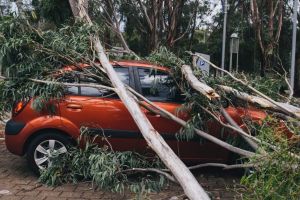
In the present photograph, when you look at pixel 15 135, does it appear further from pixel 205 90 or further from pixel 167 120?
pixel 205 90

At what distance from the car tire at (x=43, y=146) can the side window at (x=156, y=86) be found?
4.23ft

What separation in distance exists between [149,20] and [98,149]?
14.4m

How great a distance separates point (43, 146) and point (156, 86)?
1.78m

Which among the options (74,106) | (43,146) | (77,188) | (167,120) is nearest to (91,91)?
(74,106)

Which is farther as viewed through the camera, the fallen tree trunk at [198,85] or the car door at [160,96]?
the car door at [160,96]

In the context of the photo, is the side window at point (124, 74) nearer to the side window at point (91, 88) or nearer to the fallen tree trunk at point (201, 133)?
the side window at point (91, 88)

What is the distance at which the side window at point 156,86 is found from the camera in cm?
717

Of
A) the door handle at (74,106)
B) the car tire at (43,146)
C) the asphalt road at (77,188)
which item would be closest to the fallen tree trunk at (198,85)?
the asphalt road at (77,188)

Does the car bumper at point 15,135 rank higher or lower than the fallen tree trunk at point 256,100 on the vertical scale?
lower

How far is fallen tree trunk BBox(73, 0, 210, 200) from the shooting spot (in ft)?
15.5

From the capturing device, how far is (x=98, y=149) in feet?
20.4

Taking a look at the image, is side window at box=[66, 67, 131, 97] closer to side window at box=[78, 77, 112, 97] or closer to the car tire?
side window at box=[78, 77, 112, 97]

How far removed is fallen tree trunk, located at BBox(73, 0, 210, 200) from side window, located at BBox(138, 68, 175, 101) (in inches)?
26.6

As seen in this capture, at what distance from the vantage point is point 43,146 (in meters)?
7.14
